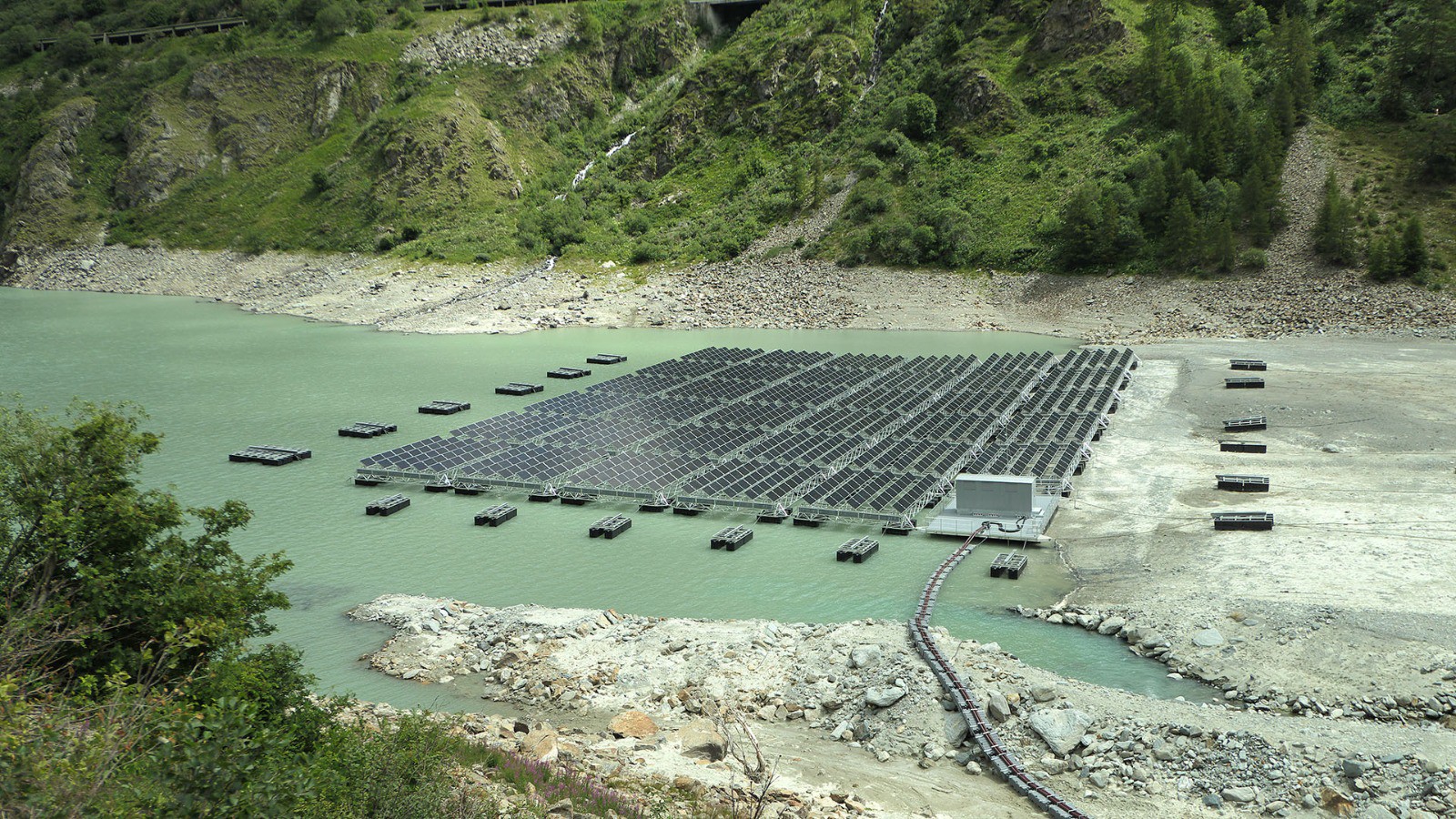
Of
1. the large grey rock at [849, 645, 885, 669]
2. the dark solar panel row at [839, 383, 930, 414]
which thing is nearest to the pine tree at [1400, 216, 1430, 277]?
the dark solar panel row at [839, 383, 930, 414]

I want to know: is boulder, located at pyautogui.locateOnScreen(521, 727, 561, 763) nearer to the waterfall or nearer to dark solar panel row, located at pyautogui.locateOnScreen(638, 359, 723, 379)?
dark solar panel row, located at pyautogui.locateOnScreen(638, 359, 723, 379)

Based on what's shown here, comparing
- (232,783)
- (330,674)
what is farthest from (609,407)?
(232,783)

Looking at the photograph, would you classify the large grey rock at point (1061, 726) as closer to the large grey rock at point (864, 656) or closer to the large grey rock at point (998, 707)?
the large grey rock at point (998, 707)

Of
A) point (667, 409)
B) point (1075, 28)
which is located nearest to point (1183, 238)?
point (1075, 28)

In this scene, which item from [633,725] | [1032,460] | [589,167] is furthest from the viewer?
[589,167]

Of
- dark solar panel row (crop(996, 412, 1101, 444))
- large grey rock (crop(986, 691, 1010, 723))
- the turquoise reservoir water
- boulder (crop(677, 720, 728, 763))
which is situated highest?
large grey rock (crop(986, 691, 1010, 723))

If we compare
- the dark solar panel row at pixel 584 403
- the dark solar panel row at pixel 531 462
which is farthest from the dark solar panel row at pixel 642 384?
the dark solar panel row at pixel 531 462

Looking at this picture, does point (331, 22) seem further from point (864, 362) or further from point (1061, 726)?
point (1061, 726)
